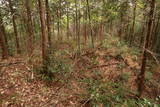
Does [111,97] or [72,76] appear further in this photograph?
[72,76]

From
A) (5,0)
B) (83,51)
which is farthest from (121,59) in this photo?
(5,0)

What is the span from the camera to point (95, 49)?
9.48 meters

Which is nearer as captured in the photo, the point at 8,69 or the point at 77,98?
the point at 77,98

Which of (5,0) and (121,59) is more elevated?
(5,0)

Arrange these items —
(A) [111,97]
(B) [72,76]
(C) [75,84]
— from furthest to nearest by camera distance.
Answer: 1. (B) [72,76]
2. (C) [75,84]
3. (A) [111,97]

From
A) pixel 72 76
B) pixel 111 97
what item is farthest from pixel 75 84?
pixel 111 97

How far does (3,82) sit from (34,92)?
1.33 metres

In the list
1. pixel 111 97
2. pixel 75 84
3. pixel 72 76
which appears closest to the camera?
pixel 111 97

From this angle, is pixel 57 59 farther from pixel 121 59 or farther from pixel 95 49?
pixel 121 59

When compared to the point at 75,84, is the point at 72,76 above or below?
above

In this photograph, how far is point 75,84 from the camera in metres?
6.02

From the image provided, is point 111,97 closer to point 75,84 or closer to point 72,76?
point 75,84

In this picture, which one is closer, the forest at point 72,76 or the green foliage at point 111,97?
the forest at point 72,76

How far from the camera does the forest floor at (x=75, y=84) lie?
14.6 feet
